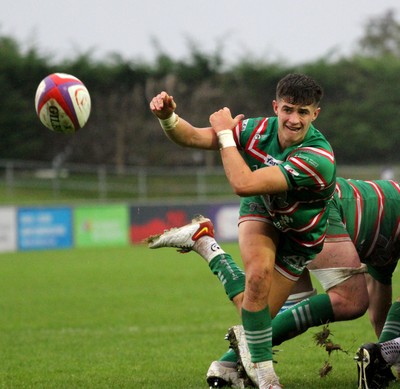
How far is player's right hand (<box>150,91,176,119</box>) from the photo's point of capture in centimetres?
582

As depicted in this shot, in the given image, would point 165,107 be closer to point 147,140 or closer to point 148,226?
point 148,226

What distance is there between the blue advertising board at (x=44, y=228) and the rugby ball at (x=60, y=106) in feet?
53.4

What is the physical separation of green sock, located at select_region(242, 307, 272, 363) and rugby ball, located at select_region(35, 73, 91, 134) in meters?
1.98

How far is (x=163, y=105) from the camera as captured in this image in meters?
5.83

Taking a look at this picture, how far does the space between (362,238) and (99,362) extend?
235cm

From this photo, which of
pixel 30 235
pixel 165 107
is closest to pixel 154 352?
pixel 165 107

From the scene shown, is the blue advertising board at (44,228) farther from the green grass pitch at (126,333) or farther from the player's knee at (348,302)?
the player's knee at (348,302)

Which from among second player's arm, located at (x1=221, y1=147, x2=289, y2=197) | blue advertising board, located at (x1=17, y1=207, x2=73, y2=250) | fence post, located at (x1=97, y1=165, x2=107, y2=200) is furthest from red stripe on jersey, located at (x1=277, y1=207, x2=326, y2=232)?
fence post, located at (x1=97, y1=165, x2=107, y2=200)

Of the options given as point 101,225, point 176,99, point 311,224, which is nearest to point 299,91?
point 311,224

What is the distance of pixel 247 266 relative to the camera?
5.64 m

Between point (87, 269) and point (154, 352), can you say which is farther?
point (87, 269)

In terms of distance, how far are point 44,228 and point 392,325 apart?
59.1ft

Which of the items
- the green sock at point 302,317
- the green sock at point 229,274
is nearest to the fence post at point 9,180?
the green sock at point 229,274

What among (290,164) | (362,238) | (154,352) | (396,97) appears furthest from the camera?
(396,97)
